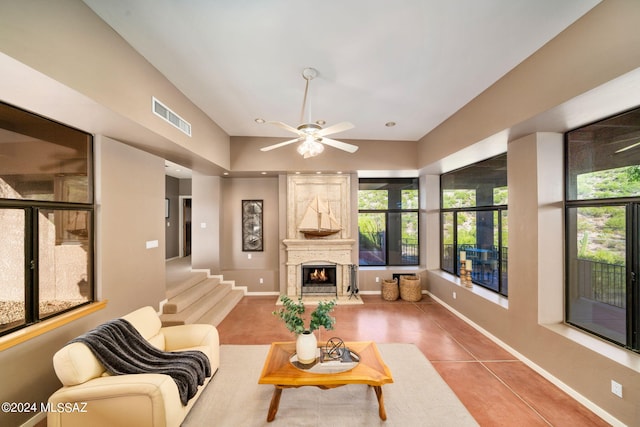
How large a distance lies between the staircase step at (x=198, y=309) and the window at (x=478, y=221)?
470 centimetres

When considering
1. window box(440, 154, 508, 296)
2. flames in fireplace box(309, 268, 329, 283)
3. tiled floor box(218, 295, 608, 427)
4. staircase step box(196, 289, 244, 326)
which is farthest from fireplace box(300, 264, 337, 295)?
window box(440, 154, 508, 296)

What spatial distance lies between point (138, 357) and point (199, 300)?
2517 mm

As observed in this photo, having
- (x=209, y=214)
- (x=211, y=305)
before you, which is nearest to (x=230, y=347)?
(x=211, y=305)

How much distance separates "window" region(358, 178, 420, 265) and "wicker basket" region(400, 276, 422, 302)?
0.84 metres

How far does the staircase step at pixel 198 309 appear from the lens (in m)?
3.63

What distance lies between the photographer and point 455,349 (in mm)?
3350

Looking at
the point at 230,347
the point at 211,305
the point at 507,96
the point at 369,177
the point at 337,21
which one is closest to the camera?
the point at 337,21

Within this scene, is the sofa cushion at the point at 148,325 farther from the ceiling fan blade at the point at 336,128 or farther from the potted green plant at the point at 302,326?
the ceiling fan blade at the point at 336,128

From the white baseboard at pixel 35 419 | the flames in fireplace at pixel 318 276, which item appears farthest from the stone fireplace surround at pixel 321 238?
the white baseboard at pixel 35 419

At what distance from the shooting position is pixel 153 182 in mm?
3729

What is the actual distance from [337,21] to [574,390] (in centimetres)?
403

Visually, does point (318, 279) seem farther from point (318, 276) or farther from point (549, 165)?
point (549, 165)

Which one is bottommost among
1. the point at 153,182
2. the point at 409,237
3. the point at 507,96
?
the point at 409,237

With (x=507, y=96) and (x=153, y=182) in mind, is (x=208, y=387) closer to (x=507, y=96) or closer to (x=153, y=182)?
(x=153, y=182)
